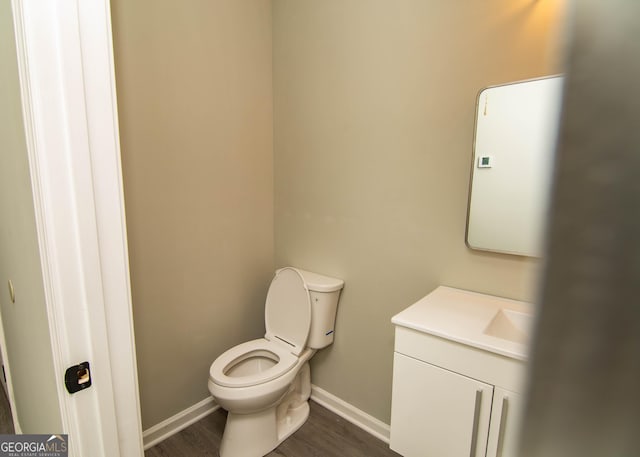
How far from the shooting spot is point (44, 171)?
1.99 feet

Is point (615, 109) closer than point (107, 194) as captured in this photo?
Yes

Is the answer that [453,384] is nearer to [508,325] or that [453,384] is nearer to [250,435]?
[508,325]

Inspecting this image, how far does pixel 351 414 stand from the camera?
181 centimetres

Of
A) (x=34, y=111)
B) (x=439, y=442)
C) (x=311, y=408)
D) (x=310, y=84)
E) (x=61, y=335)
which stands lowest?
(x=311, y=408)

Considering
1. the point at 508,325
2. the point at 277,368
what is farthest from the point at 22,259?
the point at 508,325

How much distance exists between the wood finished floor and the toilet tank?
453 mm

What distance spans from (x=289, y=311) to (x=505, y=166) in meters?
1.32

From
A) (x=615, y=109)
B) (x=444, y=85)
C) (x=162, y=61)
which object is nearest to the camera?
(x=615, y=109)

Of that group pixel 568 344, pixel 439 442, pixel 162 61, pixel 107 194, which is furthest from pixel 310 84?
pixel 568 344

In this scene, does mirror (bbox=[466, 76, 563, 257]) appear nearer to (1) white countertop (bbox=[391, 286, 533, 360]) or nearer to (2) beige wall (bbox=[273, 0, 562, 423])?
(2) beige wall (bbox=[273, 0, 562, 423])

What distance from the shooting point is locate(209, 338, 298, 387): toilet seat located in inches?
58.4

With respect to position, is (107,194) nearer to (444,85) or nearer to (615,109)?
(615,109)

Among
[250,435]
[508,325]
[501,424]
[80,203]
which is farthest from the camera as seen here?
[250,435]

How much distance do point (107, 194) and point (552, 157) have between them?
79cm
